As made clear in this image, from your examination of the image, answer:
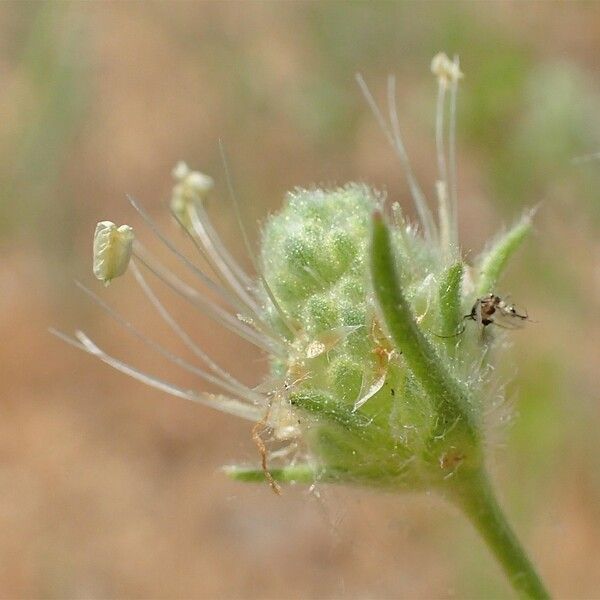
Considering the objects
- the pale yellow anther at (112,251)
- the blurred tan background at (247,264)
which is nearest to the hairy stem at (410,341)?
the pale yellow anther at (112,251)

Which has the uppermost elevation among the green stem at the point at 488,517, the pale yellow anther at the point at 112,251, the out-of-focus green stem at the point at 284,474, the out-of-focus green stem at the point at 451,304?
the out-of-focus green stem at the point at 451,304

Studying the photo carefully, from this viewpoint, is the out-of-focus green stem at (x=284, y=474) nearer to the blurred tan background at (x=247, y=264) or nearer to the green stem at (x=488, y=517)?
the green stem at (x=488, y=517)

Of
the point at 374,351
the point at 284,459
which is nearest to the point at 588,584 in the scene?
the point at 284,459

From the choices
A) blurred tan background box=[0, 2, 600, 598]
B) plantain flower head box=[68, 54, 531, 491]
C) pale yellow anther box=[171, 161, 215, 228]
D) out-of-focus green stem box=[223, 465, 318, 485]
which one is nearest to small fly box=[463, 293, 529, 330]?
plantain flower head box=[68, 54, 531, 491]

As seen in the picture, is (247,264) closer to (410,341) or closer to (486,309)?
(486,309)

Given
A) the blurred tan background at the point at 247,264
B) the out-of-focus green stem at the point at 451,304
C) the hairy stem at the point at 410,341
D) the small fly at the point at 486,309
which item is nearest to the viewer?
the hairy stem at the point at 410,341

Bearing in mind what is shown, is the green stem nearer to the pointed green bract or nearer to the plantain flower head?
the plantain flower head

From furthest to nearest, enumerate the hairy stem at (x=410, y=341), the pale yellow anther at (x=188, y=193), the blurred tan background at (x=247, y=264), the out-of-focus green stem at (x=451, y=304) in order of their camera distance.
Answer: the blurred tan background at (x=247, y=264) < the pale yellow anther at (x=188, y=193) < the out-of-focus green stem at (x=451, y=304) < the hairy stem at (x=410, y=341)
